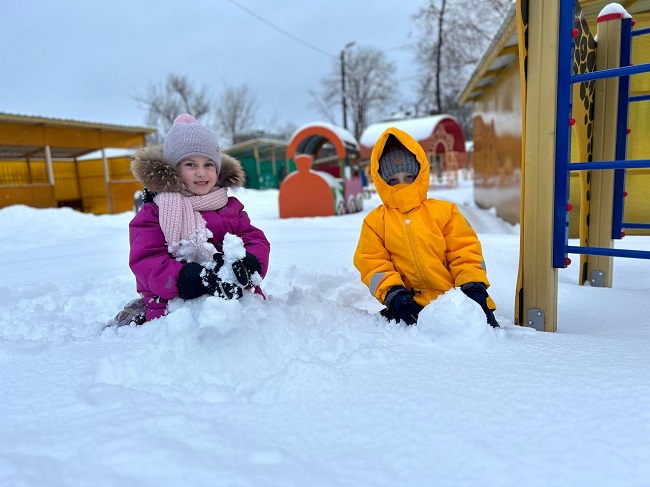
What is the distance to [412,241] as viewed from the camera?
1.98 m

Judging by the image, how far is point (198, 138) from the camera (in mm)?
1880

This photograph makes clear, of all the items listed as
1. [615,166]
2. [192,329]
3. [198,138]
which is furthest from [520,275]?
[198,138]

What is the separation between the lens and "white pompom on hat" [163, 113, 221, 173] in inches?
73.3

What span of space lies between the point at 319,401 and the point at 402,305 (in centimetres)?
80

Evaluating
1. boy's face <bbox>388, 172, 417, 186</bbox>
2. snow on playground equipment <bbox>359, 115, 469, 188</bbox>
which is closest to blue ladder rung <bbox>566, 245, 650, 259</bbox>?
boy's face <bbox>388, 172, 417, 186</bbox>

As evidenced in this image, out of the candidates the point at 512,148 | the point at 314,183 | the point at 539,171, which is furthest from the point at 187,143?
the point at 314,183

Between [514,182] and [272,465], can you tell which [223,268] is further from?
[514,182]

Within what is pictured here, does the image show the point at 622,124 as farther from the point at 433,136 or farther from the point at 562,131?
Answer: the point at 433,136

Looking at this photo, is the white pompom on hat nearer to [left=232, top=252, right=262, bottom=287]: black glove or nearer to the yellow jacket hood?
[left=232, top=252, right=262, bottom=287]: black glove

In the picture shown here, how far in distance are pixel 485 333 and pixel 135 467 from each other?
1.15 metres

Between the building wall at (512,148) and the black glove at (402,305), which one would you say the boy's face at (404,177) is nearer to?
the black glove at (402,305)

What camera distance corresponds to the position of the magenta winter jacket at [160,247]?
5.39ft

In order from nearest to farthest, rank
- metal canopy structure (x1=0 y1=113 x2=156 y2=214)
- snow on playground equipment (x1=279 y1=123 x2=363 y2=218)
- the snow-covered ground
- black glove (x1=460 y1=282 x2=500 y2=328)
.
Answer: the snow-covered ground → black glove (x1=460 y1=282 x2=500 y2=328) → snow on playground equipment (x1=279 y1=123 x2=363 y2=218) → metal canopy structure (x1=0 y1=113 x2=156 y2=214)

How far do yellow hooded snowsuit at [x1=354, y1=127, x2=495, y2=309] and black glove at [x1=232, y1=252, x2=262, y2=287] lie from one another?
0.56 m
